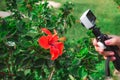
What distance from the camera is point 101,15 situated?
8039 mm

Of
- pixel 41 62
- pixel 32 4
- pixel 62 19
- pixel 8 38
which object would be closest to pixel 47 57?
pixel 41 62

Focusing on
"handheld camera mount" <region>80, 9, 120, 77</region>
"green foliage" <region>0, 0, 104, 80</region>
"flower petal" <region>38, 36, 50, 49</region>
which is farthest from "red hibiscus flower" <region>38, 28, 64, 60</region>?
"handheld camera mount" <region>80, 9, 120, 77</region>

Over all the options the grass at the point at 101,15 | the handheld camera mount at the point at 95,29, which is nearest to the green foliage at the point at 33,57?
the handheld camera mount at the point at 95,29

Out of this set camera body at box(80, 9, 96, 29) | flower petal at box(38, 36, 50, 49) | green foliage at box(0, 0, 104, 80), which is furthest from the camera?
green foliage at box(0, 0, 104, 80)

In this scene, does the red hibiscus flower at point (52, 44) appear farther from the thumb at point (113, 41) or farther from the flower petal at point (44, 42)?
the thumb at point (113, 41)

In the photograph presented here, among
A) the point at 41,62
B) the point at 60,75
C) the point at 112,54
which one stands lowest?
the point at 60,75

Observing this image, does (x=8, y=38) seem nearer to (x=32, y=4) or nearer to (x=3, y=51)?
(x=3, y=51)

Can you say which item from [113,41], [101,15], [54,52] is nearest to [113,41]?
[113,41]

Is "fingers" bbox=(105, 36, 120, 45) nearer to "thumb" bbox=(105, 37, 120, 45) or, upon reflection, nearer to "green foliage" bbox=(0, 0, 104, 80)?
"thumb" bbox=(105, 37, 120, 45)

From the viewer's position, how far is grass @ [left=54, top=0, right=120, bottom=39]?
23.3 feet

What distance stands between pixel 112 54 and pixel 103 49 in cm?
6

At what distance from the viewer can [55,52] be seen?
2.61 m

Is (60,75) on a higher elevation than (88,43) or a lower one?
lower

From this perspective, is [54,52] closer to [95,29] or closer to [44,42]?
[44,42]
